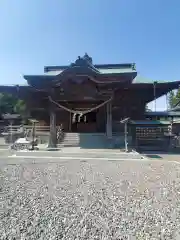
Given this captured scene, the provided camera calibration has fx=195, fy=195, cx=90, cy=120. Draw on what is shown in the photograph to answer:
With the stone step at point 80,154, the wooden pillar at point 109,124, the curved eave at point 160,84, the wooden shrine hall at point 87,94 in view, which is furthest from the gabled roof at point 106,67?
the stone step at point 80,154

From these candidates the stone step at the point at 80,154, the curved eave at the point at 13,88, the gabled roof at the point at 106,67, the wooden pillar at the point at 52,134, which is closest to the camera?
the stone step at the point at 80,154

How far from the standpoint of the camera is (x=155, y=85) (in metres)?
12.9

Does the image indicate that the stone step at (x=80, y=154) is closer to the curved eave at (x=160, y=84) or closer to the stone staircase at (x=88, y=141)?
the stone staircase at (x=88, y=141)

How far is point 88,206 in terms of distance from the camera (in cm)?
348

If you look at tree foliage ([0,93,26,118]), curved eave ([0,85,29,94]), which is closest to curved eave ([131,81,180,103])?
curved eave ([0,85,29,94])

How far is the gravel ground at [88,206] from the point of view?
261 cm

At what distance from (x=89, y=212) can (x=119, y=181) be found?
217cm

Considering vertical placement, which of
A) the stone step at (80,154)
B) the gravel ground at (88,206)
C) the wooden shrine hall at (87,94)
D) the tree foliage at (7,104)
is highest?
the tree foliage at (7,104)

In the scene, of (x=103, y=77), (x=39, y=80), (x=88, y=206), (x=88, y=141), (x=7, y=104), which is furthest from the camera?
(x=7, y=104)

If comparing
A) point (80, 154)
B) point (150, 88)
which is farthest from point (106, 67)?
point (80, 154)

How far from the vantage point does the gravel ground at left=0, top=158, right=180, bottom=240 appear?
261cm

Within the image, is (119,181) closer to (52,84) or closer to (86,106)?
(52,84)

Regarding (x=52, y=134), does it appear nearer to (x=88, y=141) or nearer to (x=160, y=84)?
(x=88, y=141)

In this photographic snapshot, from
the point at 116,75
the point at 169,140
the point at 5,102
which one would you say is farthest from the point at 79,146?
the point at 5,102
